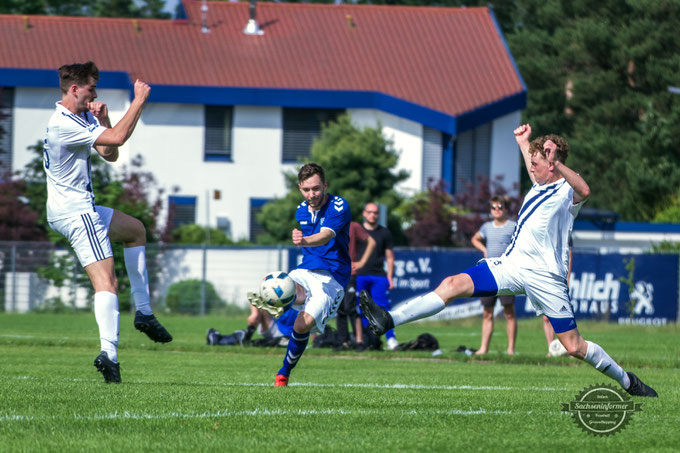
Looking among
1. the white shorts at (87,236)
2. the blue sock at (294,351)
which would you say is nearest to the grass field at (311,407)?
the blue sock at (294,351)

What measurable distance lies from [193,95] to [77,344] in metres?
22.4

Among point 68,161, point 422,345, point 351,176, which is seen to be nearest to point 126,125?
point 68,161

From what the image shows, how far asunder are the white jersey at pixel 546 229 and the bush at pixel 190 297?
2030 centimetres

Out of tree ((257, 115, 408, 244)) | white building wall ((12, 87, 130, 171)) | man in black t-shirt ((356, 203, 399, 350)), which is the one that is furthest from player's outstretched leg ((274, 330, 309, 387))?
white building wall ((12, 87, 130, 171))

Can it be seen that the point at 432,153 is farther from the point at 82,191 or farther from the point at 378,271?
the point at 82,191

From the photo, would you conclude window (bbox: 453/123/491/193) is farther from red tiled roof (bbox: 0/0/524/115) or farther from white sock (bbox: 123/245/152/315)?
white sock (bbox: 123/245/152/315)

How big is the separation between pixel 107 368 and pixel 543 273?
349 cm

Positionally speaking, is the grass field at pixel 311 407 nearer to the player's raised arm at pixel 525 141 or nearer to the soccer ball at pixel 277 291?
the soccer ball at pixel 277 291

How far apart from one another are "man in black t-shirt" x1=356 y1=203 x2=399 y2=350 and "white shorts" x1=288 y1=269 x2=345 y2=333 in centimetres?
716

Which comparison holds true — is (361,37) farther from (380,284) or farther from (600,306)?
(380,284)

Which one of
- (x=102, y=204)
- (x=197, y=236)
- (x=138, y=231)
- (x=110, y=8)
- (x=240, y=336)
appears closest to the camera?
(x=138, y=231)

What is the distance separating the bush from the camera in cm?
2809

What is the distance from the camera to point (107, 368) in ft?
28.5

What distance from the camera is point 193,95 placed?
38188 millimetres
